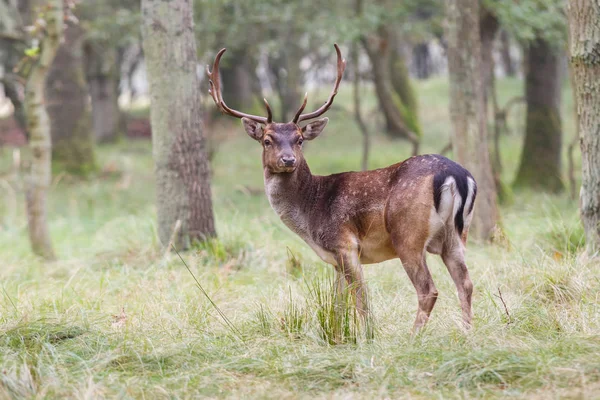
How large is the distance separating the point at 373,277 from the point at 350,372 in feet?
7.53

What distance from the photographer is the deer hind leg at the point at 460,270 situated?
16.9 ft

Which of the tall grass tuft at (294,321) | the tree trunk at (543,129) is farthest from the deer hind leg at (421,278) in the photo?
the tree trunk at (543,129)

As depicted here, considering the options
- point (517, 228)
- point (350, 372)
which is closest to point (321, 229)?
point (350, 372)

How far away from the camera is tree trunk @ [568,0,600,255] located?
20.3 ft

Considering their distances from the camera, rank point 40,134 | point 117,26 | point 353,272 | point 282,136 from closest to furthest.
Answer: point 353,272 → point 282,136 → point 40,134 → point 117,26

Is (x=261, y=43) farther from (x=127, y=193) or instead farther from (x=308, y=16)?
(x=127, y=193)

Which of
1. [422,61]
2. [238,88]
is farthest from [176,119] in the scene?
[422,61]

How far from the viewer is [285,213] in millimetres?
5617

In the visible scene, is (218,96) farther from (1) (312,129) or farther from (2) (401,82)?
(2) (401,82)

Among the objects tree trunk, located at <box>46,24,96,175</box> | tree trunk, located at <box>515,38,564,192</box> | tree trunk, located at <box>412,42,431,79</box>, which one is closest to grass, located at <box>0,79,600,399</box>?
tree trunk, located at <box>515,38,564,192</box>

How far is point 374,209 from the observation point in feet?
17.2

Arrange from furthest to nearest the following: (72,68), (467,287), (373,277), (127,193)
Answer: (72,68)
(127,193)
(373,277)
(467,287)

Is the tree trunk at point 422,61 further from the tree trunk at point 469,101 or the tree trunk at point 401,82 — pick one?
the tree trunk at point 469,101

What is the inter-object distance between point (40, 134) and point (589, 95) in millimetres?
5627
